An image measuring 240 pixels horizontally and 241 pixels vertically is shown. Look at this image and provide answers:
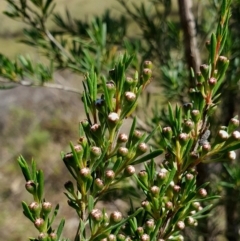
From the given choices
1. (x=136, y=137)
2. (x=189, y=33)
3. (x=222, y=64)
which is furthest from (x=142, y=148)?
(x=189, y=33)

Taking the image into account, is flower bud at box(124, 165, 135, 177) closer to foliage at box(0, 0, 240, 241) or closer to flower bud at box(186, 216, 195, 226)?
foliage at box(0, 0, 240, 241)

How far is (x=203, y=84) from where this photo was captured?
0.46 meters

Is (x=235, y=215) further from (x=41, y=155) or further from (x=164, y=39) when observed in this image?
(x=41, y=155)

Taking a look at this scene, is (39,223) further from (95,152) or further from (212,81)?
(212,81)

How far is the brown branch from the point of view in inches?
35.4

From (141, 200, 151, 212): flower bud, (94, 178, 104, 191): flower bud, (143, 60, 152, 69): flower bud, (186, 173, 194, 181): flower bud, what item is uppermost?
(143, 60, 152, 69): flower bud

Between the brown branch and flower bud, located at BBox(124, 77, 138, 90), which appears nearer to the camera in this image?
flower bud, located at BBox(124, 77, 138, 90)

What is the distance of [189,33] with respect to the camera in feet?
2.97

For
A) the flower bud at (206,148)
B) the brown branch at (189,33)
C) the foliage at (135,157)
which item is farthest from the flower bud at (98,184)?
the brown branch at (189,33)

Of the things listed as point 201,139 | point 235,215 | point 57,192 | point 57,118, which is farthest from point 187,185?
point 57,118

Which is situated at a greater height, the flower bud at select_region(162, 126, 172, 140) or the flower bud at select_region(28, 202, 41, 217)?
the flower bud at select_region(162, 126, 172, 140)

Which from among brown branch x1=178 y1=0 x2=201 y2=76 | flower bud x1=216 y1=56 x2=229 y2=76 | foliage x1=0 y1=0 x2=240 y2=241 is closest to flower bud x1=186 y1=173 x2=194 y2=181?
foliage x1=0 y1=0 x2=240 y2=241

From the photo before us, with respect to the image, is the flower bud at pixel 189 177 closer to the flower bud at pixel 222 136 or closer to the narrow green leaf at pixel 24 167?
the flower bud at pixel 222 136

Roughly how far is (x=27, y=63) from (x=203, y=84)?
1.86ft
